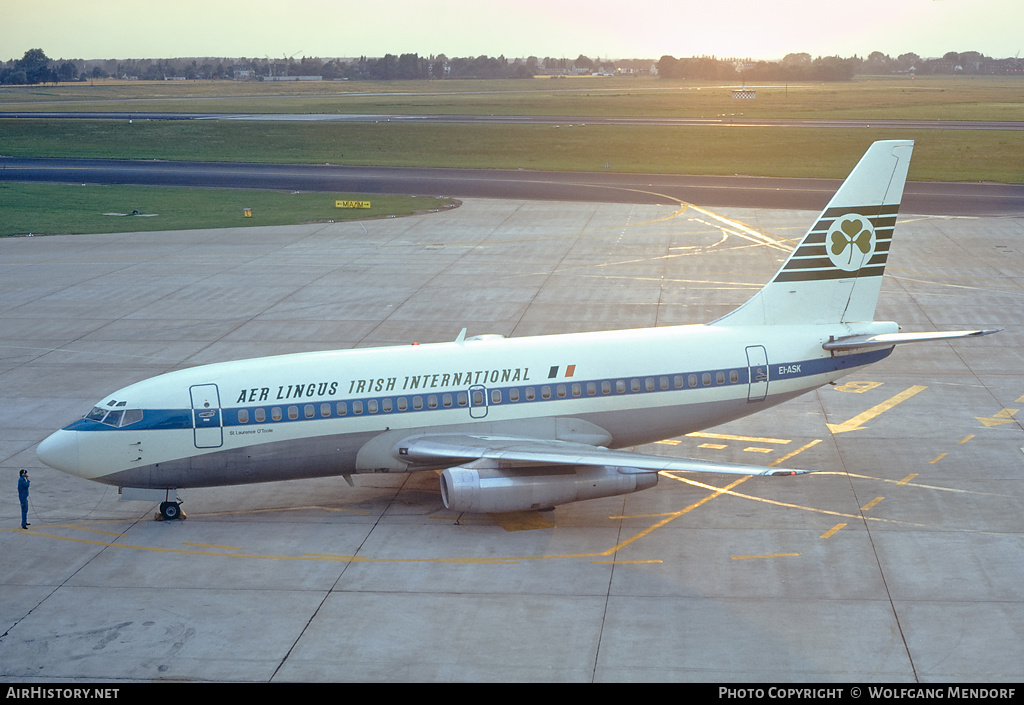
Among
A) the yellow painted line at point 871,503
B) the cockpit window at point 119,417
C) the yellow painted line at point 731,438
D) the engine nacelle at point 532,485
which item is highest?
the cockpit window at point 119,417

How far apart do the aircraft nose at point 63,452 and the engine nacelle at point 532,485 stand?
893cm

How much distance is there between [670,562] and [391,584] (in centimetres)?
616

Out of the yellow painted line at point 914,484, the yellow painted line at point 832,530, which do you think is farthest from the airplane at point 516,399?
the yellow painted line at point 914,484

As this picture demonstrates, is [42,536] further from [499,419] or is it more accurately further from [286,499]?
[499,419]

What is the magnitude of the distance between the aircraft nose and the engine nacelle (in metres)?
8.93

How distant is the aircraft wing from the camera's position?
2320cm

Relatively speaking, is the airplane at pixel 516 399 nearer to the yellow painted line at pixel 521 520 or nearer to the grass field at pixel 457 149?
the yellow painted line at pixel 521 520

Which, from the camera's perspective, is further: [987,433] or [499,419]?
[987,433]

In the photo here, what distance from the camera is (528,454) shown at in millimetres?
24359

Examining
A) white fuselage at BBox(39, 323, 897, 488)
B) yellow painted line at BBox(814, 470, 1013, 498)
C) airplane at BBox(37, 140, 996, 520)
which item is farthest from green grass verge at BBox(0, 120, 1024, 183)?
white fuselage at BBox(39, 323, 897, 488)

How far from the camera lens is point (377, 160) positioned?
10619 centimetres

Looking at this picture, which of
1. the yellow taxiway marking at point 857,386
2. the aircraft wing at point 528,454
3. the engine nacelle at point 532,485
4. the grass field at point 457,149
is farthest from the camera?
the grass field at point 457,149

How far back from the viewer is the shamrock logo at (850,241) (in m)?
28.4
